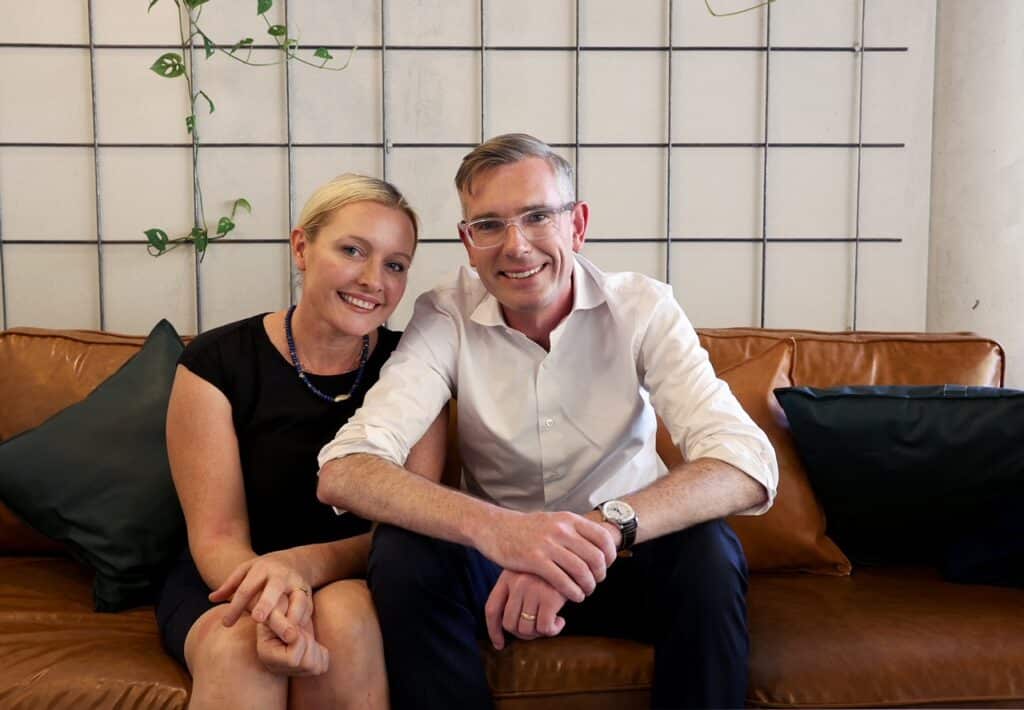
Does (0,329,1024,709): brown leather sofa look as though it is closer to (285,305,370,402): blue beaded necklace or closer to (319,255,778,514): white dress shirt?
(319,255,778,514): white dress shirt

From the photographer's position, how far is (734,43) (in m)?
2.54

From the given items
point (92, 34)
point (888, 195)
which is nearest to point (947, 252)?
point (888, 195)

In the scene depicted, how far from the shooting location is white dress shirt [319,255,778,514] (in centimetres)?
172

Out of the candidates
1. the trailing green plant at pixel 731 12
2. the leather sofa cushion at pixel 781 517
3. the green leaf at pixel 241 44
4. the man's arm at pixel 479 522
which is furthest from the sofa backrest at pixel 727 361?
the trailing green plant at pixel 731 12

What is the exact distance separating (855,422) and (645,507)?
2.04 ft

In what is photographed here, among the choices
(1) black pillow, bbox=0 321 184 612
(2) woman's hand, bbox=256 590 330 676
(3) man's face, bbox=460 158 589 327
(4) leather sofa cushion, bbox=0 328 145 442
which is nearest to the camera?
(2) woman's hand, bbox=256 590 330 676

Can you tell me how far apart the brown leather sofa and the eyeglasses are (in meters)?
0.56

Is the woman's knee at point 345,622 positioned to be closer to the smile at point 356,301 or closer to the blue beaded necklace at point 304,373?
the blue beaded necklace at point 304,373

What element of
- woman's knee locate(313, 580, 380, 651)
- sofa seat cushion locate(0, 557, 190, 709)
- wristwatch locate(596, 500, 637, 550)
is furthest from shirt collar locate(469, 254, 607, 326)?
sofa seat cushion locate(0, 557, 190, 709)

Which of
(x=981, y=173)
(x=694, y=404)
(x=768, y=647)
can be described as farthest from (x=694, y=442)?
(x=981, y=173)

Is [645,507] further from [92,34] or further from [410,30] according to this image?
[92,34]

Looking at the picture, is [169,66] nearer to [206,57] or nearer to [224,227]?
[206,57]

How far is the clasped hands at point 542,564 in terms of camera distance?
54.8 inches

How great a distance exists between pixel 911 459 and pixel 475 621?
2.99 ft
